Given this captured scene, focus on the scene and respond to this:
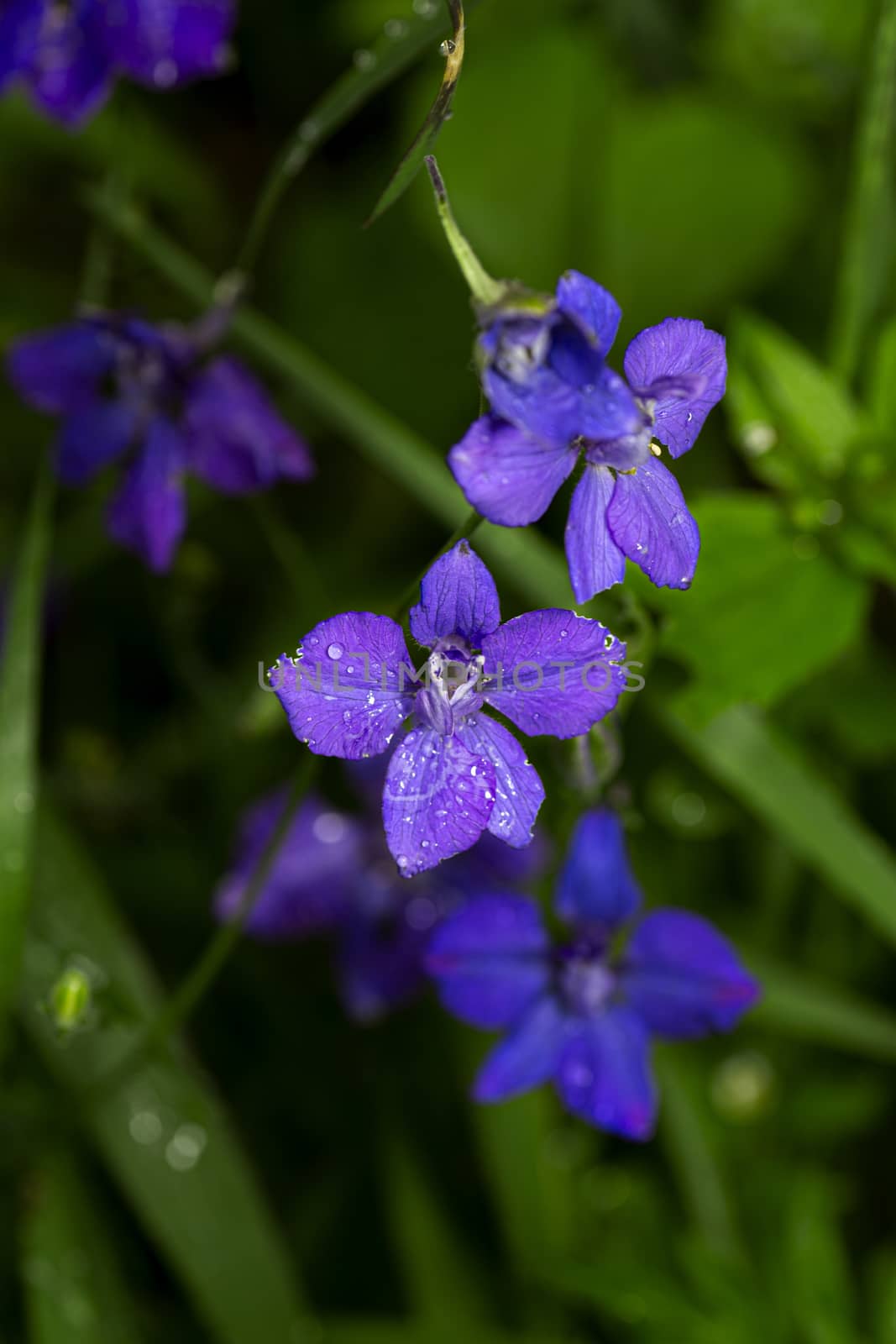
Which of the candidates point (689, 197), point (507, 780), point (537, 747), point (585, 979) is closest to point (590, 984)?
point (585, 979)

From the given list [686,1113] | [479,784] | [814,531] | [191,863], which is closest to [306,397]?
[814,531]

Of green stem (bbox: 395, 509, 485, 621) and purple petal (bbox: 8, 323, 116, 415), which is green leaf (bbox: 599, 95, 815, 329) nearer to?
purple petal (bbox: 8, 323, 116, 415)

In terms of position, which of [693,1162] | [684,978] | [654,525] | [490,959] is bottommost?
[693,1162]

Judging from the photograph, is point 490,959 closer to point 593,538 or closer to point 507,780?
point 507,780

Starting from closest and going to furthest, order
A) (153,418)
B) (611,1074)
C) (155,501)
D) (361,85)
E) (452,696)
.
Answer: (452,696)
(361,85)
(611,1074)
(155,501)
(153,418)

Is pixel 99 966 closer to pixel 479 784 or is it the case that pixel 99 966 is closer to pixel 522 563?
pixel 522 563

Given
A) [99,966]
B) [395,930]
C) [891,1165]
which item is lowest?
[891,1165]

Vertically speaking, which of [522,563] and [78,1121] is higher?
[522,563]

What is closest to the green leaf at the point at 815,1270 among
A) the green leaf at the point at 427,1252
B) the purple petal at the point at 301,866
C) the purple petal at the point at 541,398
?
the green leaf at the point at 427,1252
